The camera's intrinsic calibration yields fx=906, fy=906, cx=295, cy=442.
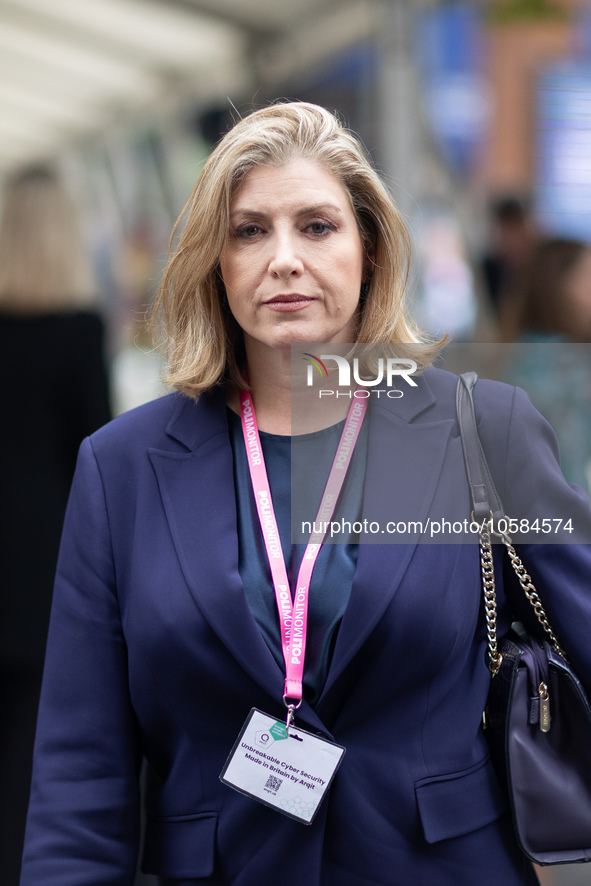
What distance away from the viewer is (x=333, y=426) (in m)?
1.80

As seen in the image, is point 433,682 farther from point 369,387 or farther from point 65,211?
point 65,211

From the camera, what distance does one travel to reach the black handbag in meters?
1.61

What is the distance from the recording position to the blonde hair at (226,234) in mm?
1712

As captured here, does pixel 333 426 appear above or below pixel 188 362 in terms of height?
below

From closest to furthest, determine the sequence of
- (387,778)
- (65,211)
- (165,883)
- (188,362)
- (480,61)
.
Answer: (387,778)
(165,883)
(188,362)
(65,211)
(480,61)

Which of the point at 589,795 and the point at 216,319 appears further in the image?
the point at 216,319

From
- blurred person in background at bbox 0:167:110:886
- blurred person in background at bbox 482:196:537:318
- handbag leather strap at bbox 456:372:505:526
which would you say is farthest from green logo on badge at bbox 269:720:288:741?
blurred person in background at bbox 482:196:537:318

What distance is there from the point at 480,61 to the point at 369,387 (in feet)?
23.2

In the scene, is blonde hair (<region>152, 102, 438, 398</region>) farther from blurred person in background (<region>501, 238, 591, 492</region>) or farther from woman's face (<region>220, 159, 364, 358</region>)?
blurred person in background (<region>501, 238, 591, 492</region>)

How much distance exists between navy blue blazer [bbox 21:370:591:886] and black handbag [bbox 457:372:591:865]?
30 mm

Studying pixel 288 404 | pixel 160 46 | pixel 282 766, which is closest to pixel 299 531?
pixel 288 404

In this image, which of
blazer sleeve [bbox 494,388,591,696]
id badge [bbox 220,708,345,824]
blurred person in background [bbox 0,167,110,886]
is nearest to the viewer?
id badge [bbox 220,708,345,824]

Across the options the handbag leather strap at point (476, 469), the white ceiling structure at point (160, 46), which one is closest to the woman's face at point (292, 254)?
the handbag leather strap at point (476, 469)

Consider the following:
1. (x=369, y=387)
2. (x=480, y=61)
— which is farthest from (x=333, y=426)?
(x=480, y=61)
